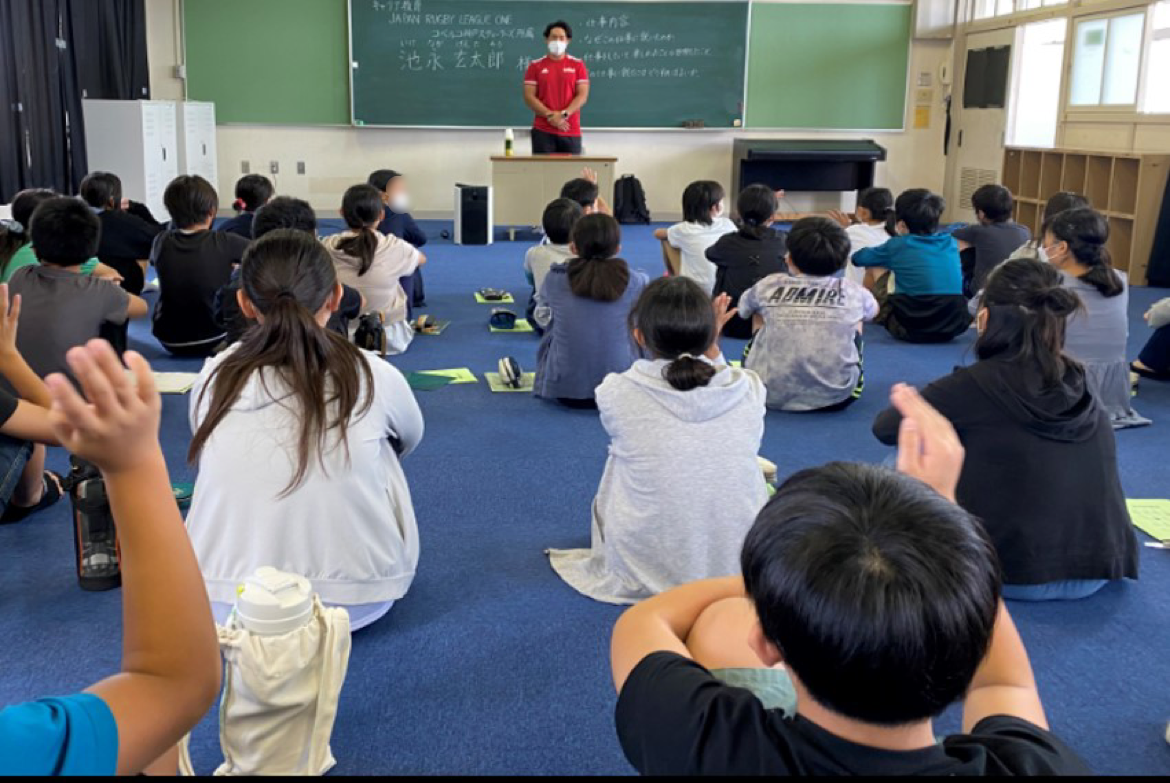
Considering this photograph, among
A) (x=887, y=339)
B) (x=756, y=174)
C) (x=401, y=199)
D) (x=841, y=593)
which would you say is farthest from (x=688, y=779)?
(x=756, y=174)

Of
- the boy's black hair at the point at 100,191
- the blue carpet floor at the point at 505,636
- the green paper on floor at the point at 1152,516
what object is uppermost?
the boy's black hair at the point at 100,191

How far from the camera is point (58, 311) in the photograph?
3.45 metres

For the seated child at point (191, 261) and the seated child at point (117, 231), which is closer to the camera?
the seated child at point (191, 261)

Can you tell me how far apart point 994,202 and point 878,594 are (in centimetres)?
549

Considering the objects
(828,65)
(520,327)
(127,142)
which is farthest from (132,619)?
(828,65)

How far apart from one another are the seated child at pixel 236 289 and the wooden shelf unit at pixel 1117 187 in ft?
18.8

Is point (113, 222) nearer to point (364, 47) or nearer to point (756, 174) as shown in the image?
point (364, 47)

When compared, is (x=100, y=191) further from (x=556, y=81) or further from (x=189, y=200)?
(x=556, y=81)

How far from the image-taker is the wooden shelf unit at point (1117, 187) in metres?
7.57

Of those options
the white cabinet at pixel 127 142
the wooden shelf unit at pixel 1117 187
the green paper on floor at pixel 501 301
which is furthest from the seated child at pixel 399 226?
the wooden shelf unit at pixel 1117 187

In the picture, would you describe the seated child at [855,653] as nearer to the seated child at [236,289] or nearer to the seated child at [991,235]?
the seated child at [236,289]

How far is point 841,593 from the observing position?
0.83 m

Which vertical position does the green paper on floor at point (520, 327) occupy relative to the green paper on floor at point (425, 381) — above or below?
above

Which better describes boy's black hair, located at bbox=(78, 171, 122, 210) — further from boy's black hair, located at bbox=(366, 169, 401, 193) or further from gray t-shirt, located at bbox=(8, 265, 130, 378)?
gray t-shirt, located at bbox=(8, 265, 130, 378)
